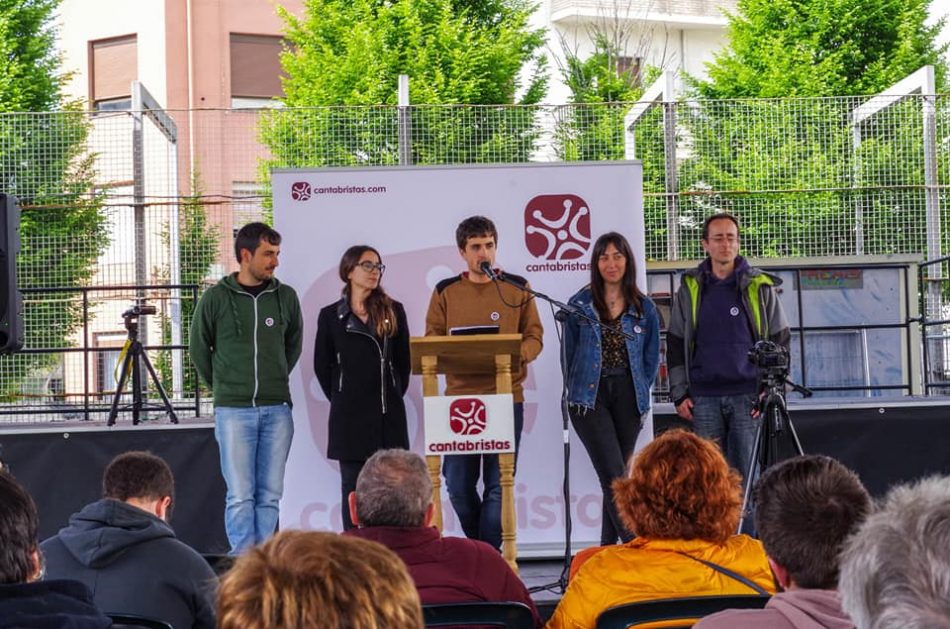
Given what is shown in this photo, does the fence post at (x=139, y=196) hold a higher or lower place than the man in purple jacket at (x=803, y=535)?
higher

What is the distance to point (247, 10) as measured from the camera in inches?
827

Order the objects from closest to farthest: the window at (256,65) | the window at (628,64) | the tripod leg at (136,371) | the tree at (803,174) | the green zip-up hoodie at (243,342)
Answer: the green zip-up hoodie at (243,342) → the tripod leg at (136,371) → the tree at (803,174) → the window at (256,65) → the window at (628,64)

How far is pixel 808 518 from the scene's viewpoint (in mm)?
2166

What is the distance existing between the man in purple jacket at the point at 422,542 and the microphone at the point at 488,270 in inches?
88.5

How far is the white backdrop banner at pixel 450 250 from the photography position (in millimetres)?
6352

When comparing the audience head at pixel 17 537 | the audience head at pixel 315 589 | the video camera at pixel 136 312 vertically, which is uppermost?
the video camera at pixel 136 312

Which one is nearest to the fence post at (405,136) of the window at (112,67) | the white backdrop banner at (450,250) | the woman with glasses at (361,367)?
the white backdrop banner at (450,250)

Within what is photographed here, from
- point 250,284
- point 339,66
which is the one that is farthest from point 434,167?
point 339,66

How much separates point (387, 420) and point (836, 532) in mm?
3797

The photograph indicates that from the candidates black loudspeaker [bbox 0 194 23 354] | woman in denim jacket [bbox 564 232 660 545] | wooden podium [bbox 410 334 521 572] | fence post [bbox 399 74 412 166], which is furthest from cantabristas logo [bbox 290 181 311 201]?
fence post [bbox 399 74 412 166]

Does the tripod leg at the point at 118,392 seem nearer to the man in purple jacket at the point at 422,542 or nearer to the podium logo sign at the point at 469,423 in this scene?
the podium logo sign at the point at 469,423

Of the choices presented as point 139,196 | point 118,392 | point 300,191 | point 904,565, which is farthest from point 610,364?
point 139,196

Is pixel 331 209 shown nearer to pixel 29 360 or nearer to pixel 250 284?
pixel 250 284

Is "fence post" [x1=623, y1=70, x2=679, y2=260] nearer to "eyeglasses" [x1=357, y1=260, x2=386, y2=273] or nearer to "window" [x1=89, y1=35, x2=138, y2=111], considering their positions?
"eyeglasses" [x1=357, y1=260, x2=386, y2=273]
